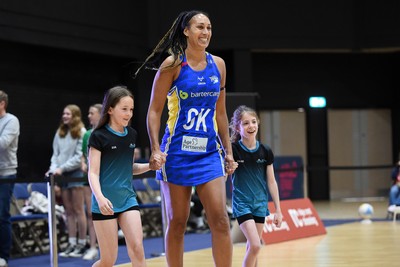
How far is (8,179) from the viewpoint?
7.63 metres

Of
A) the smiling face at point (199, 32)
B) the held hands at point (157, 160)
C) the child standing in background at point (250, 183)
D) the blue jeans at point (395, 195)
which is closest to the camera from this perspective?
the held hands at point (157, 160)

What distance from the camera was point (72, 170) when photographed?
927cm

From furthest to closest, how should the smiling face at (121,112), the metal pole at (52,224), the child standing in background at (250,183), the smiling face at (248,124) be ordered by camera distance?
the metal pole at (52,224) → the smiling face at (248,124) → the child standing in background at (250,183) → the smiling face at (121,112)

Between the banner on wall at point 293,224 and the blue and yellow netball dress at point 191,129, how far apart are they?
Result: 5.73 m

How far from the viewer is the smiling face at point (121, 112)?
5.30 meters

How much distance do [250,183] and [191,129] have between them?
1458mm

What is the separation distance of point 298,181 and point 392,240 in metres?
5.54

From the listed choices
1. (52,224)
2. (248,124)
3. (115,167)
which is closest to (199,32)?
(115,167)

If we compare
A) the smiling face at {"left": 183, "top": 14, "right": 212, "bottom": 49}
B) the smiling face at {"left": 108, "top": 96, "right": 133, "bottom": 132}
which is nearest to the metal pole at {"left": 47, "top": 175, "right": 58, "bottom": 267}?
the smiling face at {"left": 108, "top": 96, "right": 133, "bottom": 132}

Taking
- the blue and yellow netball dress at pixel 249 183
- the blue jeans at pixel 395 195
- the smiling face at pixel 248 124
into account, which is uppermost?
the smiling face at pixel 248 124

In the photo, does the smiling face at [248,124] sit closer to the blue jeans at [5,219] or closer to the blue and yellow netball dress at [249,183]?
the blue and yellow netball dress at [249,183]

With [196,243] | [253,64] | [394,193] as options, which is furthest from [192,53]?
[253,64]

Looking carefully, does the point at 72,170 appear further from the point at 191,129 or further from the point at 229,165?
the point at 191,129

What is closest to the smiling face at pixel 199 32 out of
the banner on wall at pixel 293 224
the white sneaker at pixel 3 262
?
the white sneaker at pixel 3 262
